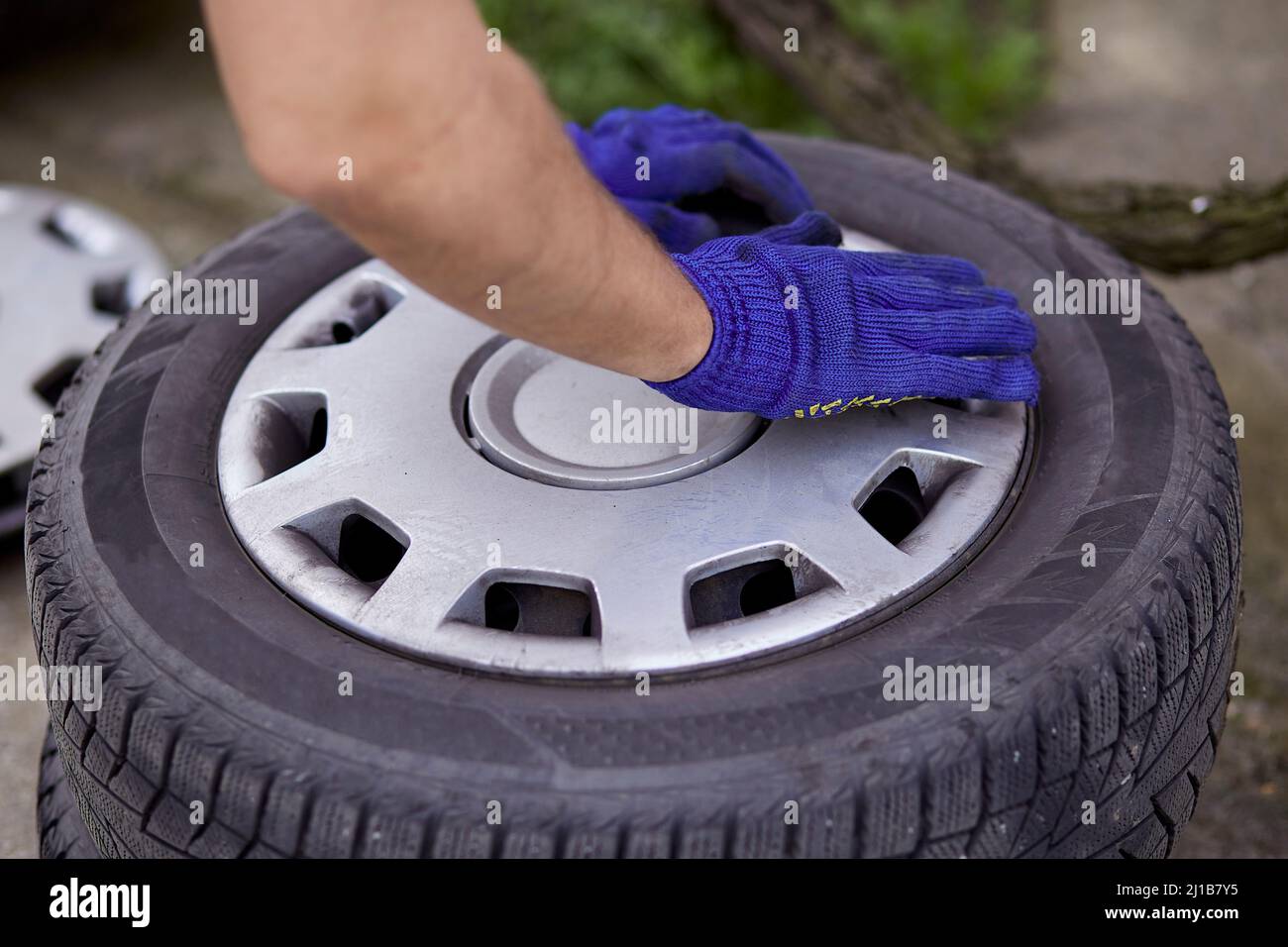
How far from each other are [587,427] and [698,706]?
0.49m

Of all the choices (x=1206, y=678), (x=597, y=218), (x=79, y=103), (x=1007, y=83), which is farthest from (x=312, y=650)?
(x=79, y=103)

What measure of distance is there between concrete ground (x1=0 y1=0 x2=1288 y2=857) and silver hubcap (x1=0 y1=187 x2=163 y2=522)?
25cm

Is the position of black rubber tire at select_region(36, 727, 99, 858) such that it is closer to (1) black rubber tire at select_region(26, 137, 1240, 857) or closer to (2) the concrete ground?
(1) black rubber tire at select_region(26, 137, 1240, 857)

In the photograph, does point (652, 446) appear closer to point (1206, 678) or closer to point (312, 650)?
point (312, 650)

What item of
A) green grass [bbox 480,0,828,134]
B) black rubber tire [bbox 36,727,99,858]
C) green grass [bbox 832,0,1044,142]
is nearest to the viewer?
black rubber tire [bbox 36,727,99,858]

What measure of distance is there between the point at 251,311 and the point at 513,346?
37 cm

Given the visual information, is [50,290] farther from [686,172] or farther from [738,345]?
[738,345]

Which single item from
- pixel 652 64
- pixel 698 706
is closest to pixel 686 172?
pixel 698 706

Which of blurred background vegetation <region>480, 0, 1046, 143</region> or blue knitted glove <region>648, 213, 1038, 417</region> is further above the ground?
blurred background vegetation <region>480, 0, 1046, 143</region>

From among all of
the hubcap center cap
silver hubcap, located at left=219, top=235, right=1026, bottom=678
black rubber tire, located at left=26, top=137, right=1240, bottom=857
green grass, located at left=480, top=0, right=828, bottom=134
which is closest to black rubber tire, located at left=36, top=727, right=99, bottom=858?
black rubber tire, located at left=26, top=137, right=1240, bottom=857

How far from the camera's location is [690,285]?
1.29 meters

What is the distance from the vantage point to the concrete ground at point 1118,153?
→ 7.14ft

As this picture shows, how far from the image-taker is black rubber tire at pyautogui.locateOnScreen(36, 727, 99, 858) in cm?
155

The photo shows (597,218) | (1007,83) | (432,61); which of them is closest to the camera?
(432,61)
